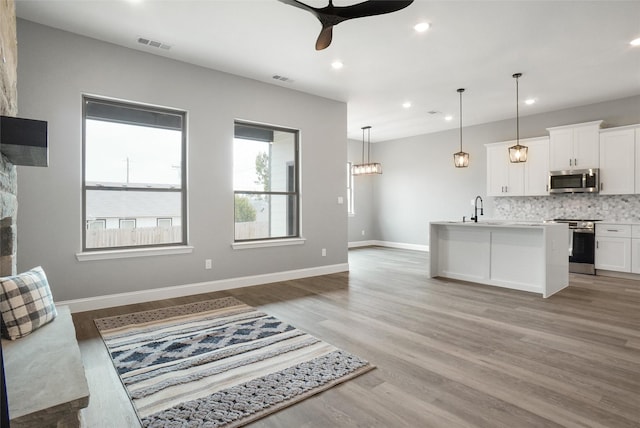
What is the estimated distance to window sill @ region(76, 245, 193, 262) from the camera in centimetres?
382

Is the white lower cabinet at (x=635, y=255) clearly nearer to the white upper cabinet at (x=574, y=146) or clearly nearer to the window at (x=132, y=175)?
the white upper cabinet at (x=574, y=146)

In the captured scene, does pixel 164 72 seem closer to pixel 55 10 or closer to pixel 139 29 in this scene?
pixel 139 29

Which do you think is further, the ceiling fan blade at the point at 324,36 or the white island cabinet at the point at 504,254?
the white island cabinet at the point at 504,254

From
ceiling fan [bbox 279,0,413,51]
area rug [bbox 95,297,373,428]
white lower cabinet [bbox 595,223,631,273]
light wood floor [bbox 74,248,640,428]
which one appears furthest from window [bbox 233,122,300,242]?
white lower cabinet [bbox 595,223,631,273]

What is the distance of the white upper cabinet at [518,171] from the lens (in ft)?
21.7

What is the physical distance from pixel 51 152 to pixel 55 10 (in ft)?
4.35

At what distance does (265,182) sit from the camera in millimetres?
5418

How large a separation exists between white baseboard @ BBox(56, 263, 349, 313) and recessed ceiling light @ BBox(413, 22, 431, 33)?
362 centimetres

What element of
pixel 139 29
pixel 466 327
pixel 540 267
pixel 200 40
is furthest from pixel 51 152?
pixel 540 267

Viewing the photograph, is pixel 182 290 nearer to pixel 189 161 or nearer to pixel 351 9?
pixel 189 161

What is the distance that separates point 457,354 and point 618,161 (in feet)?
17.0

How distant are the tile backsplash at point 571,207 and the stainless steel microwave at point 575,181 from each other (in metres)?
0.44

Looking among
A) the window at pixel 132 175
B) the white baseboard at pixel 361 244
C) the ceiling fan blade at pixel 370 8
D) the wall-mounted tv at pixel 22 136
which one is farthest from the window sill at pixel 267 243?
the white baseboard at pixel 361 244

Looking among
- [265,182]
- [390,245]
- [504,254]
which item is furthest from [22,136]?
[390,245]
